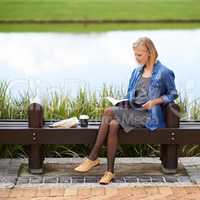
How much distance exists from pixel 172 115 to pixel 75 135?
2.59 ft

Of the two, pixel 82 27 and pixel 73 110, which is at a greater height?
pixel 82 27

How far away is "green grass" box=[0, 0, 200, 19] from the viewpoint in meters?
15.9

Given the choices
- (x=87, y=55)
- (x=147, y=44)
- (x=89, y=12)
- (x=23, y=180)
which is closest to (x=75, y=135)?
(x=23, y=180)

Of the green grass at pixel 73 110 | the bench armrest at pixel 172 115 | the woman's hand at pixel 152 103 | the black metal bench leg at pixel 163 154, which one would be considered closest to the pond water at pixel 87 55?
the green grass at pixel 73 110

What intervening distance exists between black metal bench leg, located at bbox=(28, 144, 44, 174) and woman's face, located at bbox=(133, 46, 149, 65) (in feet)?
3.46

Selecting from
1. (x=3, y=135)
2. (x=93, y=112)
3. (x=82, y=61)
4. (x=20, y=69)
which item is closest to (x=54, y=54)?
(x=82, y=61)

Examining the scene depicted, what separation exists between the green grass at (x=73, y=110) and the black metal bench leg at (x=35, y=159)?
0.63m

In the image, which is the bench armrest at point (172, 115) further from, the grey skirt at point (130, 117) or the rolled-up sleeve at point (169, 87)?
the grey skirt at point (130, 117)

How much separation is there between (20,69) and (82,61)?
7.76ft

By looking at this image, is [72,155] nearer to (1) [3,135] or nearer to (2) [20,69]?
(1) [3,135]

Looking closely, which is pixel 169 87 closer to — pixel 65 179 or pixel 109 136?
pixel 109 136

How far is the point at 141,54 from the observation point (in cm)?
504

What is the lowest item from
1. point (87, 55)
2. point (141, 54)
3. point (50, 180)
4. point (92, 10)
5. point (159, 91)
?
point (50, 180)

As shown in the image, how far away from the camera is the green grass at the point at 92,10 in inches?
627
